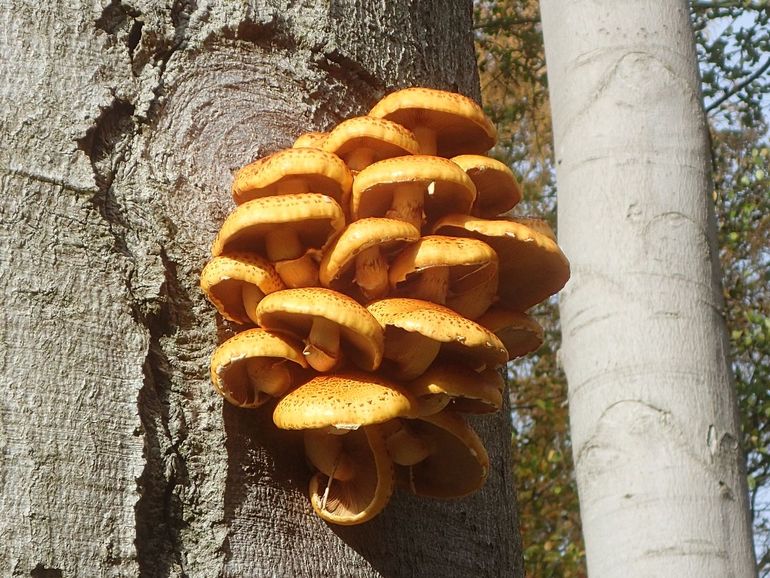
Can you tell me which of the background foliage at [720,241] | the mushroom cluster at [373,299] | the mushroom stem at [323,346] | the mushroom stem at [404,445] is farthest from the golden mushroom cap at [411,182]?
the background foliage at [720,241]

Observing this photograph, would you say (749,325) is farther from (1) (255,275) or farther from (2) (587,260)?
(1) (255,275)

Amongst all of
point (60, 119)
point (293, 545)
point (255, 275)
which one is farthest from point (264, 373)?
point (60, 119)

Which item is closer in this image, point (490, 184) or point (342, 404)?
point (342, 404)

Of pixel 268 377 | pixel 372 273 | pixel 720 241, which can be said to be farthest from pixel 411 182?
pixel 720 241

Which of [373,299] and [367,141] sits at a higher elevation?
[367,141]

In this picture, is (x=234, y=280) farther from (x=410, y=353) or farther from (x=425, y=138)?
(x=425, y=138)

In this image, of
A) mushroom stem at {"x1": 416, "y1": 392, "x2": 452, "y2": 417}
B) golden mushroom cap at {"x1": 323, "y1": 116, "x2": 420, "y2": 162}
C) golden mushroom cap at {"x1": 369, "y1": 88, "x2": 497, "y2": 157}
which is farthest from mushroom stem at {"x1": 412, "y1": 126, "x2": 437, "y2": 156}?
mushroom stem at {"x1": 416, "y1": 392, "x2": 452, "y2": 417}

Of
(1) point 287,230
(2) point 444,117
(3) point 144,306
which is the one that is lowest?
(3) point 144,306

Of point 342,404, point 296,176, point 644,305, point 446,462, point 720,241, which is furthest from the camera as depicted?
point 720,241
